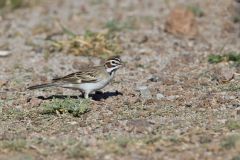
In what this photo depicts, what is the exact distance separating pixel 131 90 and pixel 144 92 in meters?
0.40

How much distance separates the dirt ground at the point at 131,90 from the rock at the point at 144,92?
6 centimetres

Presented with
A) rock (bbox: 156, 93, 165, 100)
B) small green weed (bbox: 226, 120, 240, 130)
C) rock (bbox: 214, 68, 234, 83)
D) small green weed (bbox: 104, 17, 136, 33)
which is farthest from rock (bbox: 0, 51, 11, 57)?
small green weed (bbox: 226, 120, 240, 130)

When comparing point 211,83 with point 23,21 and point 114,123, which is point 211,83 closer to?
point 114,123

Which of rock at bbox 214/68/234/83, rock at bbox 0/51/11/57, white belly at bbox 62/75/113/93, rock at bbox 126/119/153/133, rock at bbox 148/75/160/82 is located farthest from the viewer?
rock at bbox 0/51/11/57

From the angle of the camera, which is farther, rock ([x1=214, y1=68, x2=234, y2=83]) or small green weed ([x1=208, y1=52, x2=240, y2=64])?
small green weed ([x1=208, y1=52, x2=240, y2=64])

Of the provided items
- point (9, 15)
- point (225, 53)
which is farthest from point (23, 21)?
point (225, 53)

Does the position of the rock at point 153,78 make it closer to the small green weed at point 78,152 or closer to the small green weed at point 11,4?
the small green weed at point 78,152

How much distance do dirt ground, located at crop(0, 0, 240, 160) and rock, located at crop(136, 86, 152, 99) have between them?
0.06 metres

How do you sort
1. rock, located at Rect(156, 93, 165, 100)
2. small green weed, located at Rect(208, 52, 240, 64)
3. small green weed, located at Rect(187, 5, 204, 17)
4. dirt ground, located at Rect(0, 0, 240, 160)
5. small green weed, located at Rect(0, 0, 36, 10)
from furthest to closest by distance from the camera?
small green weed, located at Rect(0, 0, 36, 10) → small green weed, located at Rect(187, 5, 204, 17) → small green weed, located at Rect(208, 52, 240, 64) → rock, located at Rect(156, 93, 165, 100) → dirt ground, located at Rect(0, 0, 240, 160)

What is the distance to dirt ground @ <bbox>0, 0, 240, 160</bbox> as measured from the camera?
867cm

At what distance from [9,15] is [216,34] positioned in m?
5.26

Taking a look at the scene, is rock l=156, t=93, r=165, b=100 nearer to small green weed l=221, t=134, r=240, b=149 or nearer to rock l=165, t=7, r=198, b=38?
small green weed l=221, t=134, r=240, b=149

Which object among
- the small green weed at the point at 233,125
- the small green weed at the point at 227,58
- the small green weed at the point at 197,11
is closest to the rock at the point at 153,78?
the small green weed at the point at 227,58

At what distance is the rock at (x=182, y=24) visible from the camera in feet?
52.6
